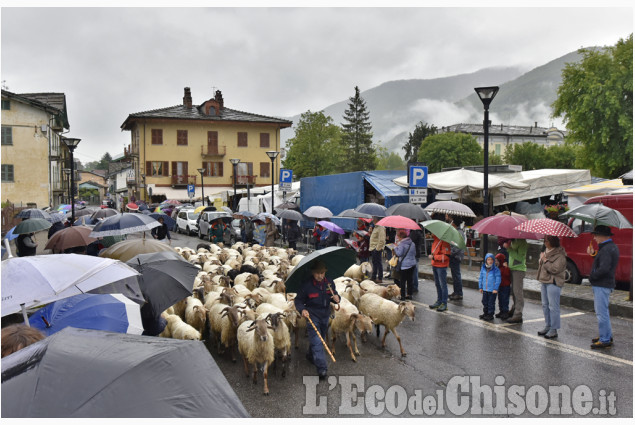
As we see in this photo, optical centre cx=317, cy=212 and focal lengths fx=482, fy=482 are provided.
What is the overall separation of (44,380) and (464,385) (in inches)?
210

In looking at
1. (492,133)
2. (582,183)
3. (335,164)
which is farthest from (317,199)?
(492,133)

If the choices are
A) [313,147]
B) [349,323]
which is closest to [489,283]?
[349,323]

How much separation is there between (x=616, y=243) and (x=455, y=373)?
6941 mm

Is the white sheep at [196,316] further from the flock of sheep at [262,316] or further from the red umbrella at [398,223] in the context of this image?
the red umbrella at [398,223]

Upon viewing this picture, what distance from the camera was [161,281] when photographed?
21.2ft

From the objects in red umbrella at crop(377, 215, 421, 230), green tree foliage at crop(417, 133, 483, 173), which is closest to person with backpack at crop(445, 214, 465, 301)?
red umbrella at crop(377, 215, 421, 230)

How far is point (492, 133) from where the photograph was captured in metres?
94.5

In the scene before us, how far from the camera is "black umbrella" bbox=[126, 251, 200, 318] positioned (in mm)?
6273

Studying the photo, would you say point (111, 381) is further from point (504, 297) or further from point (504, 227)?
point (504, 297)

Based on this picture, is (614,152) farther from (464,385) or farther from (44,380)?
(44,380)

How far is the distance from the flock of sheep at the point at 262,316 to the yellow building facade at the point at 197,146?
43.8 meters

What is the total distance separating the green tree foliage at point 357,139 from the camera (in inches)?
2859

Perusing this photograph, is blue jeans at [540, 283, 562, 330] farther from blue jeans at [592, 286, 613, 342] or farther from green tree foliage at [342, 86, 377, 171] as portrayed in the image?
green tree foliage at [342, 86, 377, 171]

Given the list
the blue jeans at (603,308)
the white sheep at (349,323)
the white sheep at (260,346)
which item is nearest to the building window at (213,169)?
the white sheep at (349,323)
